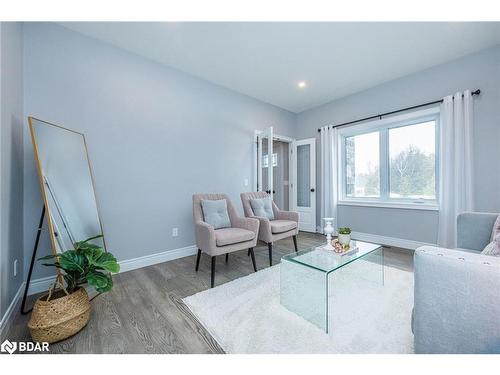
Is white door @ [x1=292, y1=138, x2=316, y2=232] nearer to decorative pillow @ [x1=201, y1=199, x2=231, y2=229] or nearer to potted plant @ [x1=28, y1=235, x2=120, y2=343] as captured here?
decorative pillow @ [x1=201, y1=199, x2=231, y2=229]

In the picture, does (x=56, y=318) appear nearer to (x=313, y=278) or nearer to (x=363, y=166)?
(x=313, y=278)

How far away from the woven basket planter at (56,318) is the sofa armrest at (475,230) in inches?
119

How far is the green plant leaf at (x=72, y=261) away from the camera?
4.59 feet

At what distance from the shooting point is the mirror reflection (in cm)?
171

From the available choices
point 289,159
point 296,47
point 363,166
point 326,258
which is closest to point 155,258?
point 326,258

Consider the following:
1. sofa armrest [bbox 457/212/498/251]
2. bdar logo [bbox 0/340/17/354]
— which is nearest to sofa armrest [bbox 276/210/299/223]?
sofa armrest [bbox 457/212/498/251]

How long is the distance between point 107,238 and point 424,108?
460cm

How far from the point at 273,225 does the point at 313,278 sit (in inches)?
37.9

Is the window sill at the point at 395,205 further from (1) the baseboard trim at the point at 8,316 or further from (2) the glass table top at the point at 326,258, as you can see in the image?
(1) the baseboard trim at the point at 8,316

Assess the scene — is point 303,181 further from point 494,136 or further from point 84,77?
point 84,77

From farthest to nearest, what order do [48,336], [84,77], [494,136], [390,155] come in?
[390,155] → [494,136] → [84,77] → [48,336]
